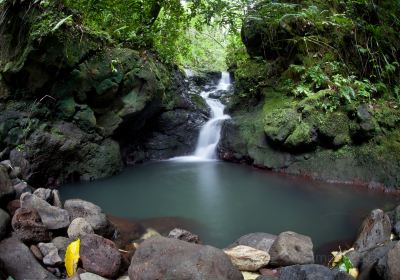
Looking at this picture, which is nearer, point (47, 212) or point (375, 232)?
point (47, 212)

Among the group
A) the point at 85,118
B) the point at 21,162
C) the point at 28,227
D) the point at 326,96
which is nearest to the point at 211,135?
the point at 326,96

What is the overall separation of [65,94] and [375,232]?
6901 mm

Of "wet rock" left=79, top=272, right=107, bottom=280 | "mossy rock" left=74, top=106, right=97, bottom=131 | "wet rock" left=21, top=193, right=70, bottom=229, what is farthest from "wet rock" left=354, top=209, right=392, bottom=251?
"mossy rock" left=74, top=106, right=97, bottom=131

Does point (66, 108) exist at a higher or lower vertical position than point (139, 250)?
higher

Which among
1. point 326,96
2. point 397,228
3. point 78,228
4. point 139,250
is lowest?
point 78,228

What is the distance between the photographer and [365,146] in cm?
859

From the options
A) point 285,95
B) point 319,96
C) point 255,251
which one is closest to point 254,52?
point 285,95

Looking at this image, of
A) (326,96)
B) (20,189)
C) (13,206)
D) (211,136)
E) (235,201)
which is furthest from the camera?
(211,136)

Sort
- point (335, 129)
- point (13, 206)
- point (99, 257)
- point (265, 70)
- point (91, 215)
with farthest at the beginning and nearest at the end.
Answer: point (265, 70)
point (335, 129)
point (91, 215)
point (13, 206)
point (99, 257)

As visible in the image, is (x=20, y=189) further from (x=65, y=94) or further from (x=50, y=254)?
(x=65, y=94)

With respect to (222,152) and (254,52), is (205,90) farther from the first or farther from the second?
(222,152)

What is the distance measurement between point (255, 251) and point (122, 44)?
24.4ft

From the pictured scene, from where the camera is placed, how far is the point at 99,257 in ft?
13.0

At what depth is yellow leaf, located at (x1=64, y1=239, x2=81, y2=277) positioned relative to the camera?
3.92 metres
